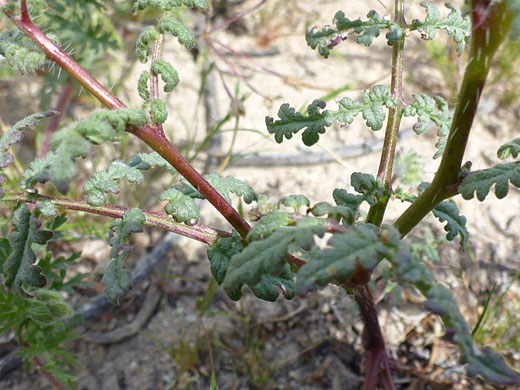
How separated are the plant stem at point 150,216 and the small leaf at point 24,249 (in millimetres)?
61

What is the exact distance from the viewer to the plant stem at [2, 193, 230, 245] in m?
1.45

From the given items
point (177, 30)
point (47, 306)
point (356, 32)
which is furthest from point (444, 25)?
point (47, 306)

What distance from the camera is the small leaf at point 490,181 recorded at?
127 centimetres

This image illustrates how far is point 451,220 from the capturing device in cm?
158

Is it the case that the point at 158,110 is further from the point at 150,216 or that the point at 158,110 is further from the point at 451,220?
the point at 451,220

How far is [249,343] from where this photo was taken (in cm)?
246

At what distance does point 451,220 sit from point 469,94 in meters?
0.51

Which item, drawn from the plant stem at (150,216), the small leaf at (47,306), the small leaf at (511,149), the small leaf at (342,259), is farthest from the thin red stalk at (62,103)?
the small leaf at (511,149)

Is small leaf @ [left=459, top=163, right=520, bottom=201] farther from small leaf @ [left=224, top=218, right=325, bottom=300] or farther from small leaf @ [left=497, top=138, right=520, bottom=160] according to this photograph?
small leaf @ [left=224, top=218, right=325, bottom=300]

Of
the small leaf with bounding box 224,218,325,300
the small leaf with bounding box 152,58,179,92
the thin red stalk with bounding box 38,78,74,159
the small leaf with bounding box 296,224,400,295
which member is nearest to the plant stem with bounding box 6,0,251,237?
the small leaf with bounding box 152,58,179,92

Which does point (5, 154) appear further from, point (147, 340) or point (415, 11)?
point (415, 11)

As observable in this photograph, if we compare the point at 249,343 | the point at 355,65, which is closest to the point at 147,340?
the point at 249,343

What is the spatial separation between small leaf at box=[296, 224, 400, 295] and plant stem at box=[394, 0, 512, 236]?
34cm

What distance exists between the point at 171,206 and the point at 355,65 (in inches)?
109
